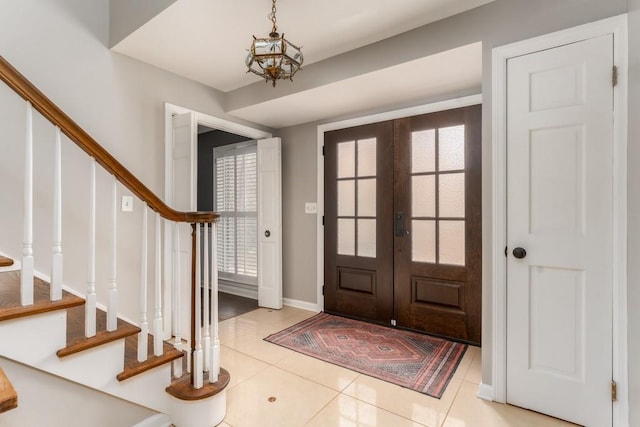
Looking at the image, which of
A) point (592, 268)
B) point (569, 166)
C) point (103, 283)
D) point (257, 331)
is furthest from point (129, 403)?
point (569, 166)

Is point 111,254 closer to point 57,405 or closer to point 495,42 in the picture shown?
point 57,405

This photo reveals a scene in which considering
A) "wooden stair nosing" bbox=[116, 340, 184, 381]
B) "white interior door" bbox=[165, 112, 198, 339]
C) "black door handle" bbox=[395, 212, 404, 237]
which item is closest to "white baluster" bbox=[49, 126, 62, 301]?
"wooden stair nosing" bbox=[116, 340, 184, 381]

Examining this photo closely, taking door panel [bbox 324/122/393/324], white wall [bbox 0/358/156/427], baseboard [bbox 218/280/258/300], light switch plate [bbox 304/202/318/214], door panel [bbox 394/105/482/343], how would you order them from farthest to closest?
baseboard [bbox 218/280/258/300]
light switch plate [bbox 304/202/318/214]
door panel [bbox 324/122/393/324]
door panel [bbox 394/105/482/343]
white wall [bbox 0/358/156/427]

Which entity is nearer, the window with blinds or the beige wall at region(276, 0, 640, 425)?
the beige wall at region(276, 0, 640, 425)

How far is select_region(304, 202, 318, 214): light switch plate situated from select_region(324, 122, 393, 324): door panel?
0.14 metres

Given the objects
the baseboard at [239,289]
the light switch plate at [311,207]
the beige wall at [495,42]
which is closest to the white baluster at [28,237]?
Answer: the beige wall at [495,42]

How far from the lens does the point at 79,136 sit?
1.47m

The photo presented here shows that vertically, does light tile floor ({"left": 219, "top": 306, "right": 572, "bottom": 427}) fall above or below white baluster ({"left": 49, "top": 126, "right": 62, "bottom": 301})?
below

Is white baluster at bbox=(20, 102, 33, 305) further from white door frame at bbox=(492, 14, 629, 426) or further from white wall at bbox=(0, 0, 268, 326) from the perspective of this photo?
white door frame at bbox=(492, 14, 629, 426)

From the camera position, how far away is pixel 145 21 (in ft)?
7.06

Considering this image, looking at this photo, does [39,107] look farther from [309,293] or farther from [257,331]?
[309,293]

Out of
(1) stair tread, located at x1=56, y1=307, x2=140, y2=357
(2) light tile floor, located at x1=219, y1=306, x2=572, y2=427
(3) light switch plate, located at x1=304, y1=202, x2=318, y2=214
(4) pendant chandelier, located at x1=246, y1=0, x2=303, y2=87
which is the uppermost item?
(4) pendant chandelier, located at x1=246, y1=0, x2=303, y2=87

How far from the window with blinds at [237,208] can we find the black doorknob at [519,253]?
125 inches

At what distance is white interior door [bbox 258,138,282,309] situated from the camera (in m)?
3.78
